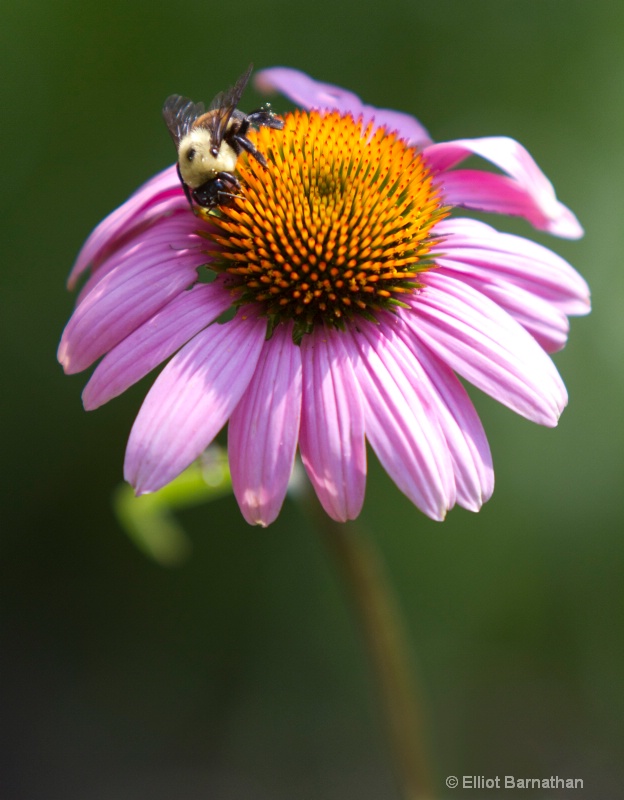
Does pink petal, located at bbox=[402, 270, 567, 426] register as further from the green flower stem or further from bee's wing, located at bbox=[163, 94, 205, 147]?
bee's wing, located at bbox=[163, 94, 205, 147]

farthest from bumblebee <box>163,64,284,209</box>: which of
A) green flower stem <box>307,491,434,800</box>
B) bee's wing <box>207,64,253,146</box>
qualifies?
green flower stem <box>307,491,434,800</box>

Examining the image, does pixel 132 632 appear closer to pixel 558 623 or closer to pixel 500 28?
pixel 558 623

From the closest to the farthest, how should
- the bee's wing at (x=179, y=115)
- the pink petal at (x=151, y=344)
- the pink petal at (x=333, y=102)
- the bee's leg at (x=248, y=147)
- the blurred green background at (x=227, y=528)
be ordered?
1. the pink petal at (x=151, y=344)
2. the bee's leg at (x=248, y=147)
3. the bee's wing at (x=179, y=115)
4. the pink petal at (x=333, y=102)
5. the blurred green background at (x=227, y=528)

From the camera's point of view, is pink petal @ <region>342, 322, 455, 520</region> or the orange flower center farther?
the orange flower center

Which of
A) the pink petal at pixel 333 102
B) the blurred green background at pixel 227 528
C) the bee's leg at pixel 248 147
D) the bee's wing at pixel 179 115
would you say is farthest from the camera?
the blurred green background at pixel 227 528

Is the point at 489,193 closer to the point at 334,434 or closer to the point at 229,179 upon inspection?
the point at 229,179

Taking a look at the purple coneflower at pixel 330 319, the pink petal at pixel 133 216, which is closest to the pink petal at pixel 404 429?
the purple coneflower at pixel 330 319

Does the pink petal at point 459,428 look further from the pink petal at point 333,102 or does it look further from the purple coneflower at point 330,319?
the pink petal at point 333,102
